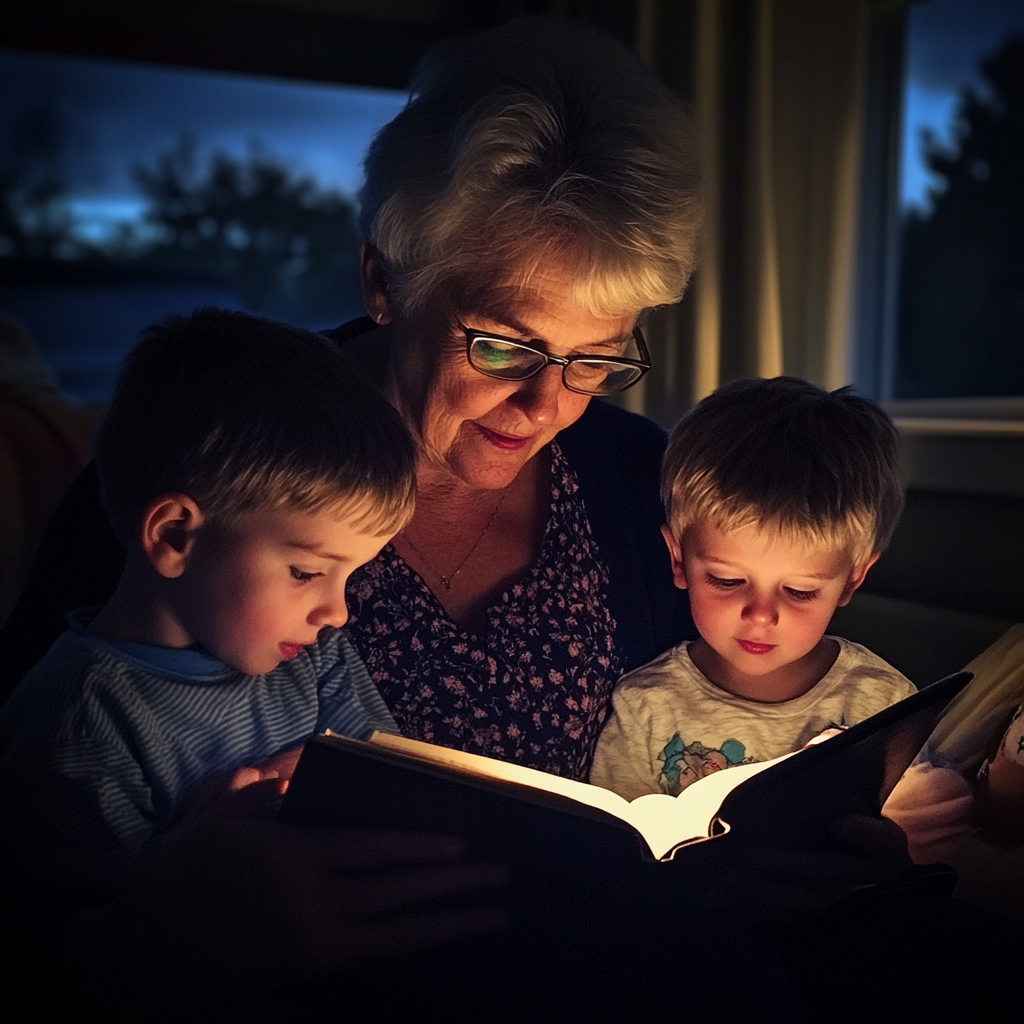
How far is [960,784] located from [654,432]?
0.65m

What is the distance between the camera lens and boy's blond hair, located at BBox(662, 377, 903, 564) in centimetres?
121

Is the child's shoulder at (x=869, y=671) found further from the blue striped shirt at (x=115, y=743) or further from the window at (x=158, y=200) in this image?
the window at (x=158, y=200)

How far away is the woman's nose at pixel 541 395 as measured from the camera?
1285mm

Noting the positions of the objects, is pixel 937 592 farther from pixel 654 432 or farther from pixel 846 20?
pixel 846 20

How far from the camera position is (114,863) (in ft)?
3.16

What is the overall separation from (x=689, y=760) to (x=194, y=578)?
2.00 ft

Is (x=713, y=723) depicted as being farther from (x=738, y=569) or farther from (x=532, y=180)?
(x=532, y=180)

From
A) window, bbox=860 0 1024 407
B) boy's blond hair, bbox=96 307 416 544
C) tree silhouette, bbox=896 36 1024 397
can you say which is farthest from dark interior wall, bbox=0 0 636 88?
boy's blond hair, bbox=96 307 416 544

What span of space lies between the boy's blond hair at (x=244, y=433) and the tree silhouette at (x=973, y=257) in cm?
194

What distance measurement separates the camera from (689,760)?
1306 millimetres

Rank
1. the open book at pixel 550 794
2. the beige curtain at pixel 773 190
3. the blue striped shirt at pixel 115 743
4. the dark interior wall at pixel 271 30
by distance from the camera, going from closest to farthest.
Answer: the open book at pixel 550 794 < the blue striped shirt at pixel 115 743 < the beige curtain at pixel 773 190 < the dark interior wall at pixel 271 30

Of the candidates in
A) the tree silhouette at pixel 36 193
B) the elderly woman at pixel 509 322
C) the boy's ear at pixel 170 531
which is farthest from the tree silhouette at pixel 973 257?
the tree silhouette at pixel 36 193

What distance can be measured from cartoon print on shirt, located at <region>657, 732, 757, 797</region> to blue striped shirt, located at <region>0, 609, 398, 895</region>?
16.6 inches

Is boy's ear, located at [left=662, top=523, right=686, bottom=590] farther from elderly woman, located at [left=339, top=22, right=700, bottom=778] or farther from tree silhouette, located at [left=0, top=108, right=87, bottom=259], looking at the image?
tree silhouette, located at [left=0, top=108, right=87, bottom=259]
